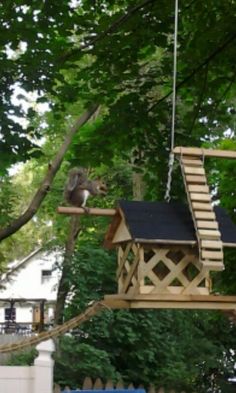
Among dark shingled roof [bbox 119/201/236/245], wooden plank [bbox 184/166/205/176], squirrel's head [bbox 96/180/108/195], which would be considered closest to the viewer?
dark shingled roof [bbox 119/201/236/245]

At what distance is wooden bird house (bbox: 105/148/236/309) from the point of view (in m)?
2.51

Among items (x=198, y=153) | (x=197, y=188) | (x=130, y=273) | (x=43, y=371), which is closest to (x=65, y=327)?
(x=130, y=273)

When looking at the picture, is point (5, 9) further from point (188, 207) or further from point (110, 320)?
point (110, 320)

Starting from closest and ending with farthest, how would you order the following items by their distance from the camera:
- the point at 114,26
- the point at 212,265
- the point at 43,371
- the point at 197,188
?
1. the point at 212,265
2. the point at 197,188
3. the point at 43,371
4. the point at 114,26

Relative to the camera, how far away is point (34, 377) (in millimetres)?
3527

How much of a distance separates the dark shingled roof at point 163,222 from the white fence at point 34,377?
1.08 meters

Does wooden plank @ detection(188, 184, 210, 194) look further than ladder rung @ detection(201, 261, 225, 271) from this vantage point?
Yes

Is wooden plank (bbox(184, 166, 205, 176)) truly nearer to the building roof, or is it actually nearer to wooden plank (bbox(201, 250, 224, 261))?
the building roof

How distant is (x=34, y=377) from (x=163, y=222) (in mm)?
1333

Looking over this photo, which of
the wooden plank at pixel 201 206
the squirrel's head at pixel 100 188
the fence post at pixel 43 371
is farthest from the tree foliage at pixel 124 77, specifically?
the wooden plank at pixel 201 206

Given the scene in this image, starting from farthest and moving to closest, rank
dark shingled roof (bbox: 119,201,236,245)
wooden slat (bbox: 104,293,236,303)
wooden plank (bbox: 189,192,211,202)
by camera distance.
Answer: wooden plank (bbox: 189,192,211,202), dark shingled roof (bbox: 119,201,236,245), wooden slat (bbox: 104,293,236,303)

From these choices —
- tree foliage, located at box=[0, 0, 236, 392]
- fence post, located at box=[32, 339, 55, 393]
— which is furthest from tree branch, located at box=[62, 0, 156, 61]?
fence post, located at box=[32, 339, 55, 393]

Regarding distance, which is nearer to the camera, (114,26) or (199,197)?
(199,197)

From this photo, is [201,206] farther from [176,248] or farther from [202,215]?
[176,248]
